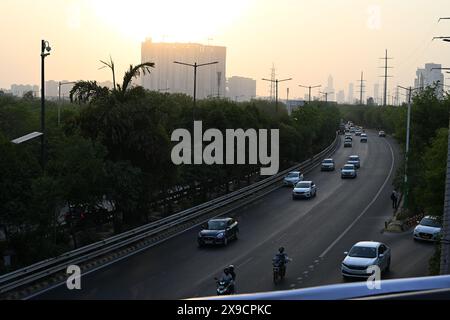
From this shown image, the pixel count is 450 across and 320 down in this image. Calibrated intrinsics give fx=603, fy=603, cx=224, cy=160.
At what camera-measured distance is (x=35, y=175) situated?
23016 millimetres

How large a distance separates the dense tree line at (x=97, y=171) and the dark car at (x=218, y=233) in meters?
3.60

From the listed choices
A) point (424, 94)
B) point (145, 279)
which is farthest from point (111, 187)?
point (424, 94)

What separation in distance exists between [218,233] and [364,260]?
7.78m

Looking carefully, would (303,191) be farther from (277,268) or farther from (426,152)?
(277,268)

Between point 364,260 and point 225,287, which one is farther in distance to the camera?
point 364,260

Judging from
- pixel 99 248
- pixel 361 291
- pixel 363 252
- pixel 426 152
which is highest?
pixel 361 291

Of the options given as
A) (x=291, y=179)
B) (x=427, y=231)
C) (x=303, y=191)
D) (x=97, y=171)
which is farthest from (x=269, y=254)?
(x=291, y=179)

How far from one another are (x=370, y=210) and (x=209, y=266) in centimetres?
1764

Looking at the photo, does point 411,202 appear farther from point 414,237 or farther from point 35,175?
point 35,175

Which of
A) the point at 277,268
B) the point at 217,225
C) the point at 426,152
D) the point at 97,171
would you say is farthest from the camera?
the point at 426,152

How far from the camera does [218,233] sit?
26.1 metres

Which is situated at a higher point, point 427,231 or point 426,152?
point 426,152

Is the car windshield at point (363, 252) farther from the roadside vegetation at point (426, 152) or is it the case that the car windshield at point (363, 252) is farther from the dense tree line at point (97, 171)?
the dense tree line at point (97, 171)

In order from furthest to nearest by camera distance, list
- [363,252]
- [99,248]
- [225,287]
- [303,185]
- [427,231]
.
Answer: [303,185] → [427,231] → [99,248] → [363,252] → [225,287]
